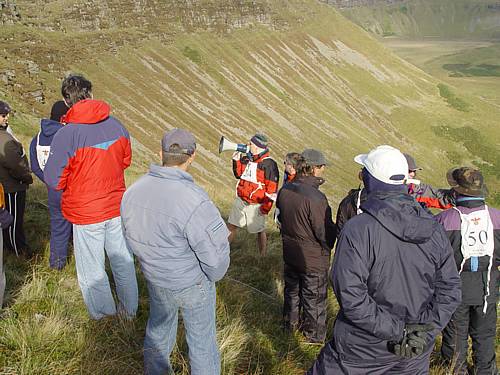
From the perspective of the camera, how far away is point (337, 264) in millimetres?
3150

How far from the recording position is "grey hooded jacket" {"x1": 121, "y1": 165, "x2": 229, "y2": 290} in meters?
3.30

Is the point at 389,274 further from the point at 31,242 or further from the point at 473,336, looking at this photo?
the point at 31,242

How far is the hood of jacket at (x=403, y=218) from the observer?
2.96m

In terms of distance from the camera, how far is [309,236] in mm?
5402

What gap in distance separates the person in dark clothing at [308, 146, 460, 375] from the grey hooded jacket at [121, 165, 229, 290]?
3.25 ft

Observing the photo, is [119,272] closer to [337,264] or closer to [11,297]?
[11,297]

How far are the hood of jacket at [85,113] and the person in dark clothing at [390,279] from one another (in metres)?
2.73

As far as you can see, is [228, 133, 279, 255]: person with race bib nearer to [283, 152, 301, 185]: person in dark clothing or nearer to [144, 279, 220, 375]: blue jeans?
[283, 152, 301, 185]: person in dark clothing

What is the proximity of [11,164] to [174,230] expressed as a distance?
3.46m

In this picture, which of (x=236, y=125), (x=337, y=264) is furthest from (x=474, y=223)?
(x=236, y=125)

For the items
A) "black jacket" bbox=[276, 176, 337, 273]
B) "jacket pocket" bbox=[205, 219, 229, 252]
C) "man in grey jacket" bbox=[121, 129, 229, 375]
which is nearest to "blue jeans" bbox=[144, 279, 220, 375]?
"man in grey jacket" bbox=[121, 129, 229, 375]

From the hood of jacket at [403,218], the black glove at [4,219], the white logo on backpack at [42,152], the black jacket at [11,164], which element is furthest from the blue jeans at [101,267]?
the hood of jacket at [403,218]

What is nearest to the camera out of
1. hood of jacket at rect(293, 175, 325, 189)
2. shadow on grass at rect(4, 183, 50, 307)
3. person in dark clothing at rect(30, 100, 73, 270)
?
shadow on grass at rect(4, 183, 50, 307)

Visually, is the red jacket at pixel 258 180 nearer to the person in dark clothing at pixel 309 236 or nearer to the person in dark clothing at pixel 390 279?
the person in dark clothing at pixel 309 236
